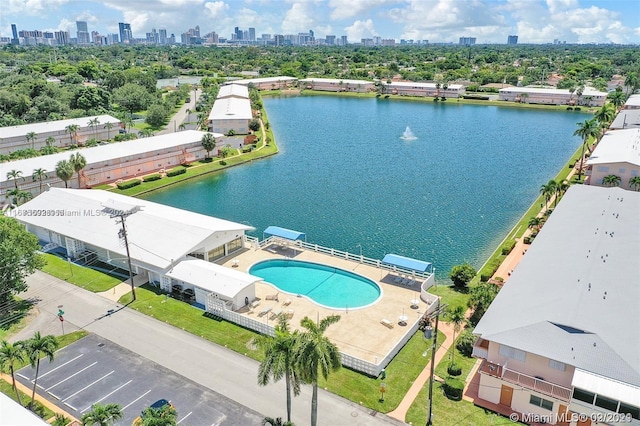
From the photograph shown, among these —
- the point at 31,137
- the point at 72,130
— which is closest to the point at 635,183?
the point at 72,130

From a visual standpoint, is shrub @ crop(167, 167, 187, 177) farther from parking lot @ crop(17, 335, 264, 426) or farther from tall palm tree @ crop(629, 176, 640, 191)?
tall palm tree @ crop(629, 176, 640, 191)

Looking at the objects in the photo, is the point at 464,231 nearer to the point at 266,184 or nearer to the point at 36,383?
the point at 266,184

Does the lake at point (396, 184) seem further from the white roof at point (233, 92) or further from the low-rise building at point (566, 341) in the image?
the white roof at point (233, 92)

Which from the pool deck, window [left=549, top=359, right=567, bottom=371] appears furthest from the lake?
window [left=549, top=359, right=567, bottom=371]

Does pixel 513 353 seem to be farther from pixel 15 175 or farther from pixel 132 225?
pixel 15 175

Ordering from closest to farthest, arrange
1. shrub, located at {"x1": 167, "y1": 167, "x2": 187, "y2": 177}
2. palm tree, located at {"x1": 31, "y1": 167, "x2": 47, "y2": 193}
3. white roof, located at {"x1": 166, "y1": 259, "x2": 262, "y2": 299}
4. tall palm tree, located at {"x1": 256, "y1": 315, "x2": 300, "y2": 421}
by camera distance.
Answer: tall palm tree, located at {"x1": 256, "y1": 315, "x2": 300, "y2": 421}, white roof, located at {"x1": 166, "y1": 259, "x2": 262, "y2": 299}, palm tree, located at {"x1": 31, "y1": 167, "x2": 47, "y2": 193}, shrub, located at {"x1": 167, "y1": 167, "x2": 187, "y2": 177}
